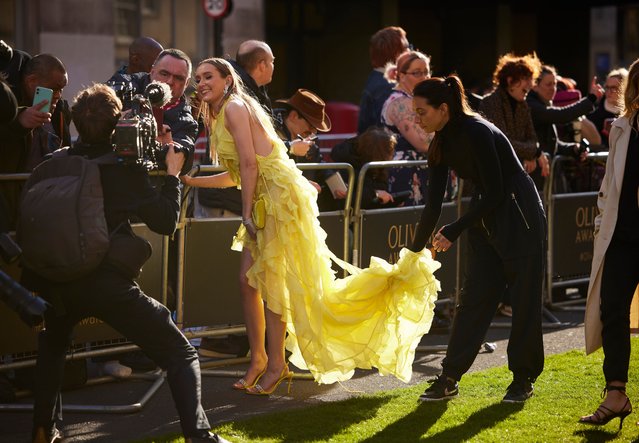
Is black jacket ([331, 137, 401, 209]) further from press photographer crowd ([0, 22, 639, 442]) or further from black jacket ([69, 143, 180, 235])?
black jacket ([69, 143, 180, 235])

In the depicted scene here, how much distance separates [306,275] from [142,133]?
1.77 metres

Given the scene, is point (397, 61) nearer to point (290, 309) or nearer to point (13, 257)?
point (290, 309)

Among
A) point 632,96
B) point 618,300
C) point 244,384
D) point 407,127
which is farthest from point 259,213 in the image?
point 407,127

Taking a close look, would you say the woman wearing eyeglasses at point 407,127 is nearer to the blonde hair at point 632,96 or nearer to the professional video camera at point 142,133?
the professional video camera at point 142,133

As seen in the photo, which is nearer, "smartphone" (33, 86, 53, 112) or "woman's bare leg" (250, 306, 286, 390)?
"smartphone" (33, 86, 53, 112)

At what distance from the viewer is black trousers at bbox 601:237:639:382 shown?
22.5ft

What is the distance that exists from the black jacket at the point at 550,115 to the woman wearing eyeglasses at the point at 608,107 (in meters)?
1.67

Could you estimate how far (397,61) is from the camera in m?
10.4

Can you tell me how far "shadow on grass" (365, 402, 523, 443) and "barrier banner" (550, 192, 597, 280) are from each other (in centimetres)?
411

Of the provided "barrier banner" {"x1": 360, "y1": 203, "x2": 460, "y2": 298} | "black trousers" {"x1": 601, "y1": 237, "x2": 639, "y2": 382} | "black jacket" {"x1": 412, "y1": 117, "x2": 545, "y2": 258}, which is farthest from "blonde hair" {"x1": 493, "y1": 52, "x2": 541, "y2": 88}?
"black trousers" {"x1": 601, "y1": 237, "x2": 639, "y2": 382}

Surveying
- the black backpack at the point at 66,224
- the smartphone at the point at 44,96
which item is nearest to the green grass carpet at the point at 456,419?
the black backpack at the point at 66,224

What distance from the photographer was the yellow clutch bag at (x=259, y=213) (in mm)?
7543

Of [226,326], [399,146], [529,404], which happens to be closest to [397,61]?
[399,146]

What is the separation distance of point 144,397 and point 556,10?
84.4 ft
